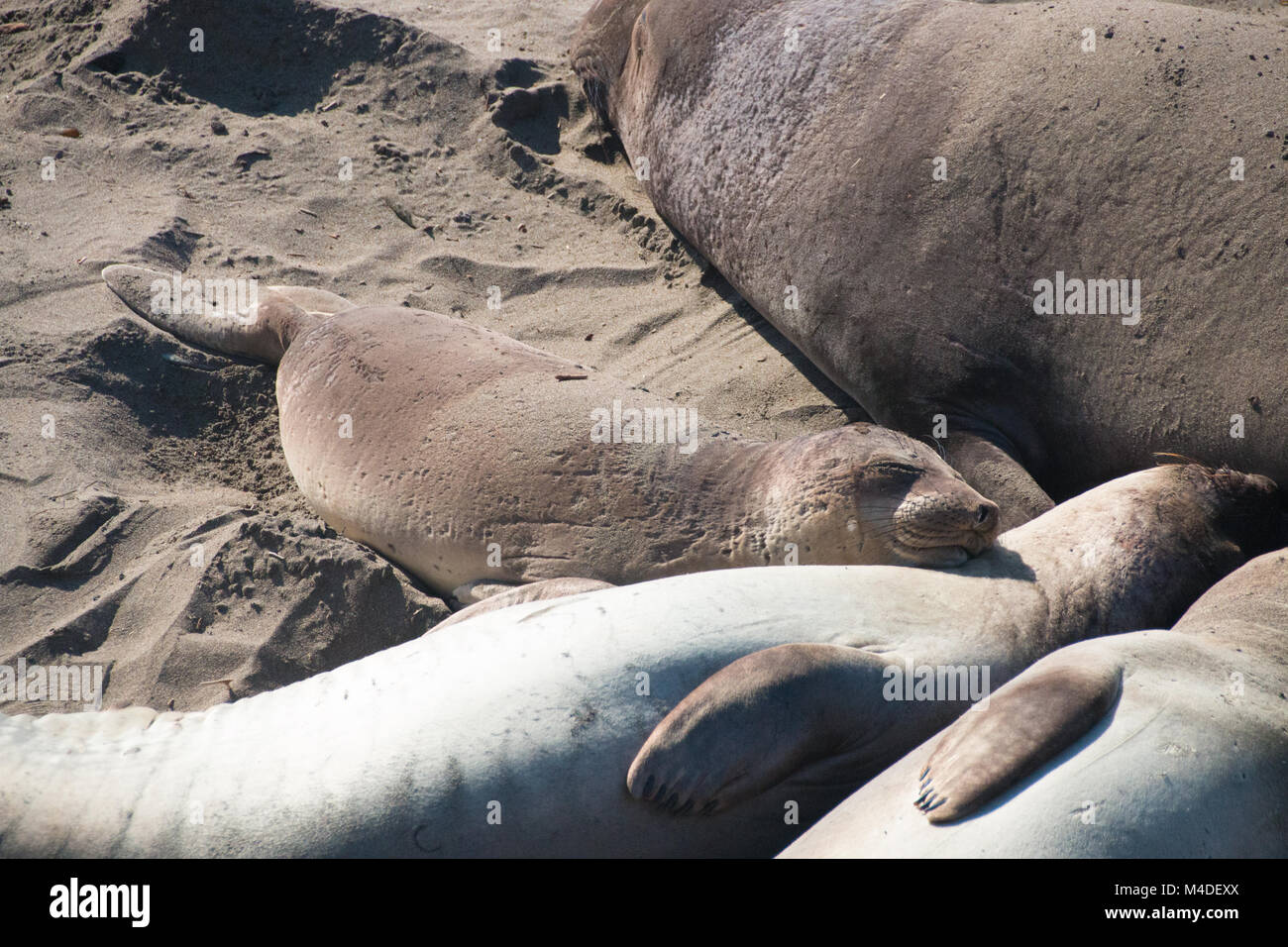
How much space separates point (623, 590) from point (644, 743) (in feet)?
2.05

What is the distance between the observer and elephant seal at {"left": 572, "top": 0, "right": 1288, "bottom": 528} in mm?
3891

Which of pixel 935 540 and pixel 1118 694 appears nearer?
pixel 1118 694

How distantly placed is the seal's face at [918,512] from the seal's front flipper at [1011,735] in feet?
2.51

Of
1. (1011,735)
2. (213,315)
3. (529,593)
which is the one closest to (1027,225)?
(529,593)

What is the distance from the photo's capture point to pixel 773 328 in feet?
17.5

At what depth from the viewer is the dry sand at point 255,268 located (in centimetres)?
378

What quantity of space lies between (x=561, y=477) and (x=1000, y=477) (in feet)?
4.96

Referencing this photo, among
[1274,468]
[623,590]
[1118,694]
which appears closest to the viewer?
[1118,694]

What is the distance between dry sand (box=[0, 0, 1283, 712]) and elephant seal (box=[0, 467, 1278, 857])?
67 cm

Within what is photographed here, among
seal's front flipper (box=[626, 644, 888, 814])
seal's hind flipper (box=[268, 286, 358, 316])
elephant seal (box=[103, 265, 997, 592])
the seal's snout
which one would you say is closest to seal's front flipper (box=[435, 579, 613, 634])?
elephant seal (box=[103, 265, 997, 592])

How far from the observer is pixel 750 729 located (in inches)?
105

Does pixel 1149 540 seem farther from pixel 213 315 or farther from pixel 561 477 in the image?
pixel 213 315

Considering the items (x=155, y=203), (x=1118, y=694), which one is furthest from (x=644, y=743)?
(x=155, y=203)

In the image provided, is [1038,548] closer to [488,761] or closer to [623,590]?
[623,590]
